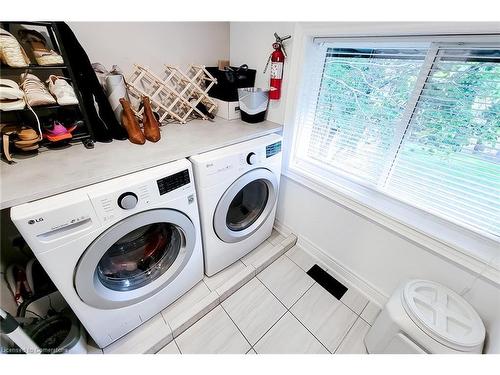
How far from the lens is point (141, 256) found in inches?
46.3

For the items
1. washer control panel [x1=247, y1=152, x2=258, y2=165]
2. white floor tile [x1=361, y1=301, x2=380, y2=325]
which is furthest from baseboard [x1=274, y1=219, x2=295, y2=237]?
washer control panel [x1=247, y1=152, x2=258, y2=165]

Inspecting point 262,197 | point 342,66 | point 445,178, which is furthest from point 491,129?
point 262,197

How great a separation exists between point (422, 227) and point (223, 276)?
120 centimetres

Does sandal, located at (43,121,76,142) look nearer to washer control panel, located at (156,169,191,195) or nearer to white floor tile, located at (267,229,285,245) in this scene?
A: washer control panel, located at (156,169,191,195)

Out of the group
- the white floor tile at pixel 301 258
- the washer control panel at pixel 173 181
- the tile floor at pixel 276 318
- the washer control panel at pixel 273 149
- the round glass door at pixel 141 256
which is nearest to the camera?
the washer control panel at pixel 173 181

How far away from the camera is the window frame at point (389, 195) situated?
92cm

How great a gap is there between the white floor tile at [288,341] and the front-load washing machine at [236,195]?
49cm

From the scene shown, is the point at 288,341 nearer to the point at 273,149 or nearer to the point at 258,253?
the point at 258,253

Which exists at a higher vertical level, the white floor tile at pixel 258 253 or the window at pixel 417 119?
the window at pixel 417 119

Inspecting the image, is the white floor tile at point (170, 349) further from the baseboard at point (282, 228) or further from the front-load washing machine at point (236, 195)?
the baseboard at point (282, 228)

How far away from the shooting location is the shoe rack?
3.11 ft

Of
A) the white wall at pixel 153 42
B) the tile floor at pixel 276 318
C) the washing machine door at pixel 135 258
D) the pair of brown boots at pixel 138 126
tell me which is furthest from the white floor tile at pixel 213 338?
the white wall at pixel 153 42

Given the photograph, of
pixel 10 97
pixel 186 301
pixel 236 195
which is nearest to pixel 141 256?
pixel 186 301

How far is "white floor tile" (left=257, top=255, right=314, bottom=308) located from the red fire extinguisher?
122 cm
